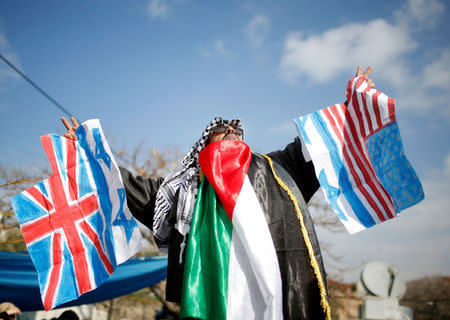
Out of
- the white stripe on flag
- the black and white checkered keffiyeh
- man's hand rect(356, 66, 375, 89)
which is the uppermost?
man's hand rect(356, 66, 375, 89)

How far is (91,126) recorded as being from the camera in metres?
2.30

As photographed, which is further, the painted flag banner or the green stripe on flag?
the painted flag banner

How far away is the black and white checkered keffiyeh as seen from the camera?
1.97 metres

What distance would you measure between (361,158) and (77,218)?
194 cm

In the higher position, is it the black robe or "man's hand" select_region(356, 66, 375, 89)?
"man's hand" select_region(356, 66, 375, 89)

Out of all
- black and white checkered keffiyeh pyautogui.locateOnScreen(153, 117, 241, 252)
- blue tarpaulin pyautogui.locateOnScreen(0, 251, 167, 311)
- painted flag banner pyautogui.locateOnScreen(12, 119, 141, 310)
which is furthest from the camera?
blue tarpaulin pyautogui.locateOnScreen(0, 251, 167, 311)

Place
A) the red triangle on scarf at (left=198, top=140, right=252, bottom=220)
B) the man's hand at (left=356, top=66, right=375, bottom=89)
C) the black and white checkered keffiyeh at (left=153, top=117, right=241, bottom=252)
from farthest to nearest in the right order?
the man's hand at (left=356, top=66, right=375, bottom=89)
the black and white checkered keffiyeh at (left=153, top=117, right=241, bottom=252)
the red triangle on scarf at (left=198, top=140, right=252, bottom=220)

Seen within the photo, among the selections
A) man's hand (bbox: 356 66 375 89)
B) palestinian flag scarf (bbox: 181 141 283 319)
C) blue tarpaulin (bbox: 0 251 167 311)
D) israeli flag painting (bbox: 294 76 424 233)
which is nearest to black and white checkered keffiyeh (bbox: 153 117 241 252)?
palestinian flag scarf (bbox: 181 141 283 319)

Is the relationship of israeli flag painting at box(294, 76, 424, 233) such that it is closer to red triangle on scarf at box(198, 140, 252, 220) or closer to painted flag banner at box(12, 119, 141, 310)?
red triangle on scarf at box(198, 140, 252, 220)

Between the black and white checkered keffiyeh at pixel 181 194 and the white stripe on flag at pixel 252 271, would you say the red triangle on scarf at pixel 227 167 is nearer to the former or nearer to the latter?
the white stripe on flag at pixel 252 271

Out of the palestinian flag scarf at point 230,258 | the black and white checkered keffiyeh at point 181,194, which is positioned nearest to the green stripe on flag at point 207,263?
the palestinian flag scarf at point 230,258

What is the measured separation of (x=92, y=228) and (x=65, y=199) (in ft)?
0.88

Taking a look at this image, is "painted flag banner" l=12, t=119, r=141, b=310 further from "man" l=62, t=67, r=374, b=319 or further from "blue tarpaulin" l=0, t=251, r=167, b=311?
"blue tarpaulin" l=0, t=251, r=167, b=311

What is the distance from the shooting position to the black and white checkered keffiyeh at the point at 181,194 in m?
1.97
